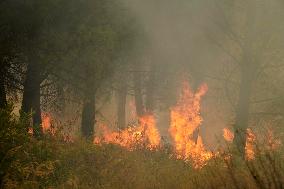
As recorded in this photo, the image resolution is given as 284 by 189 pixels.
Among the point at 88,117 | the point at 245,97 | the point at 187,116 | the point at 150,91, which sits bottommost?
the point at 88,117

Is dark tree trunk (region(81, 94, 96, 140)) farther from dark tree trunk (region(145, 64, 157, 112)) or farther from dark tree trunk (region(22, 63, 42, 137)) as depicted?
dark tree trunk (region(145, 64, 157, 112))

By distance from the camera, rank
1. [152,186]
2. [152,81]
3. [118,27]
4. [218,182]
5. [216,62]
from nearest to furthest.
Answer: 1. [218,182]
2. [152,186]
3. [118,27]
4. [216,62]
5. [152,81]

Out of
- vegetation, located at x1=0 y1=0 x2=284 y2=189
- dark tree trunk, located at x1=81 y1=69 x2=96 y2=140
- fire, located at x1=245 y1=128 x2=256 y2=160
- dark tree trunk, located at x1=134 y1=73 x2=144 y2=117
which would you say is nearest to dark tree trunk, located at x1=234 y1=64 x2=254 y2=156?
vegetation, located at x1=0 y1=0 x2=284 y2=189

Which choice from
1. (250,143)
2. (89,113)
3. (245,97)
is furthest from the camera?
(89,113)

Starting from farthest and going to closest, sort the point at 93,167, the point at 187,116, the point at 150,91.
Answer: the point at 187,116
the point at 150,91
the point at 93,167

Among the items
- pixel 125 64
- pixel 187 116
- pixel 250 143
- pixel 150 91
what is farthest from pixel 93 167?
pixel 187 116

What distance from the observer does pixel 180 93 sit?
84.9 ft

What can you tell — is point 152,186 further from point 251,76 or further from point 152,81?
point 152,81

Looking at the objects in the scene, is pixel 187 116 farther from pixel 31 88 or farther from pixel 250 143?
pixel 250 143

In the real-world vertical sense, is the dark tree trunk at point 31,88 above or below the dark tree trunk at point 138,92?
below

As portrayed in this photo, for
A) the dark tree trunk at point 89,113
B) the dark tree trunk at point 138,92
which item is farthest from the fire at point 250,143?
the dark tree trunk at point 138,92

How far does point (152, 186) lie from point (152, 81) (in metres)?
15.5

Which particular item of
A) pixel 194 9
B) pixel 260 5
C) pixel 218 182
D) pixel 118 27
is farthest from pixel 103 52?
pixel 218 182

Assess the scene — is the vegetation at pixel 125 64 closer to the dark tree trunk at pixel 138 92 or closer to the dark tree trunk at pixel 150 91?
the dark tree trunk at pixel 138 92
